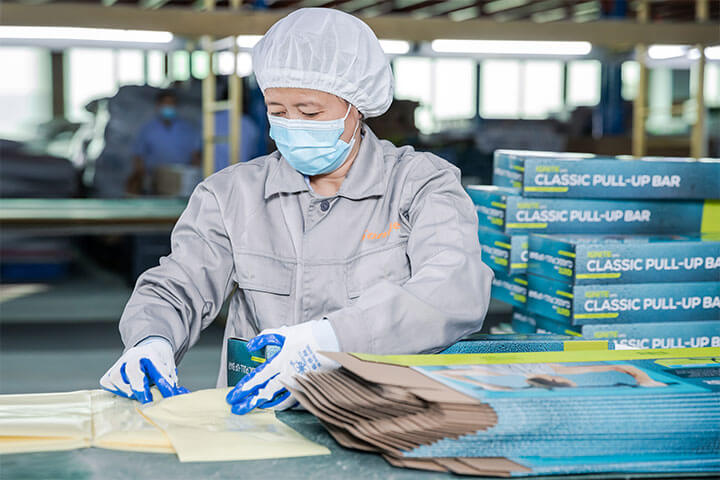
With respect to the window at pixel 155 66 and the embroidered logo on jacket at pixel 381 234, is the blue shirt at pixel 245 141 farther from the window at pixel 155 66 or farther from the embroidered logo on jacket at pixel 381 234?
the window at pixel 155 66

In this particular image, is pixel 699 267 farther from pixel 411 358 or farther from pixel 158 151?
pixel 158 151

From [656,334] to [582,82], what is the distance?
16.9 meters

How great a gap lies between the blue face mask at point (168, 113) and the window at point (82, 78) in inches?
358

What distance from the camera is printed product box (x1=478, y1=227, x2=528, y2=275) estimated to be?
234cm

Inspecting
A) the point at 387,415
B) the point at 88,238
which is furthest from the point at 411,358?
the point at 88,238

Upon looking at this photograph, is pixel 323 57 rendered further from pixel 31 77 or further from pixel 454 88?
pixel 31 77

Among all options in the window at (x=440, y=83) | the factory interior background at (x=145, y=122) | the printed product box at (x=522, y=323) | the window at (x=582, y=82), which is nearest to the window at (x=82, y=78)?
the factory interior background at (x=145, y=122)

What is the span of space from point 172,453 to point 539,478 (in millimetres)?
489

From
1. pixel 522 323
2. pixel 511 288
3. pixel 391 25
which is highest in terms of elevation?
pixel 391 25

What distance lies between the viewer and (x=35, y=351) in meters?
5.36

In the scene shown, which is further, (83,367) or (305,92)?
(83,367)

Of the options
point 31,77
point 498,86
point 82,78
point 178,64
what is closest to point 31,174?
point 178,64

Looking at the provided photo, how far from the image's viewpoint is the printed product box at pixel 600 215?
2326 millimetres

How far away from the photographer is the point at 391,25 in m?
4.90
